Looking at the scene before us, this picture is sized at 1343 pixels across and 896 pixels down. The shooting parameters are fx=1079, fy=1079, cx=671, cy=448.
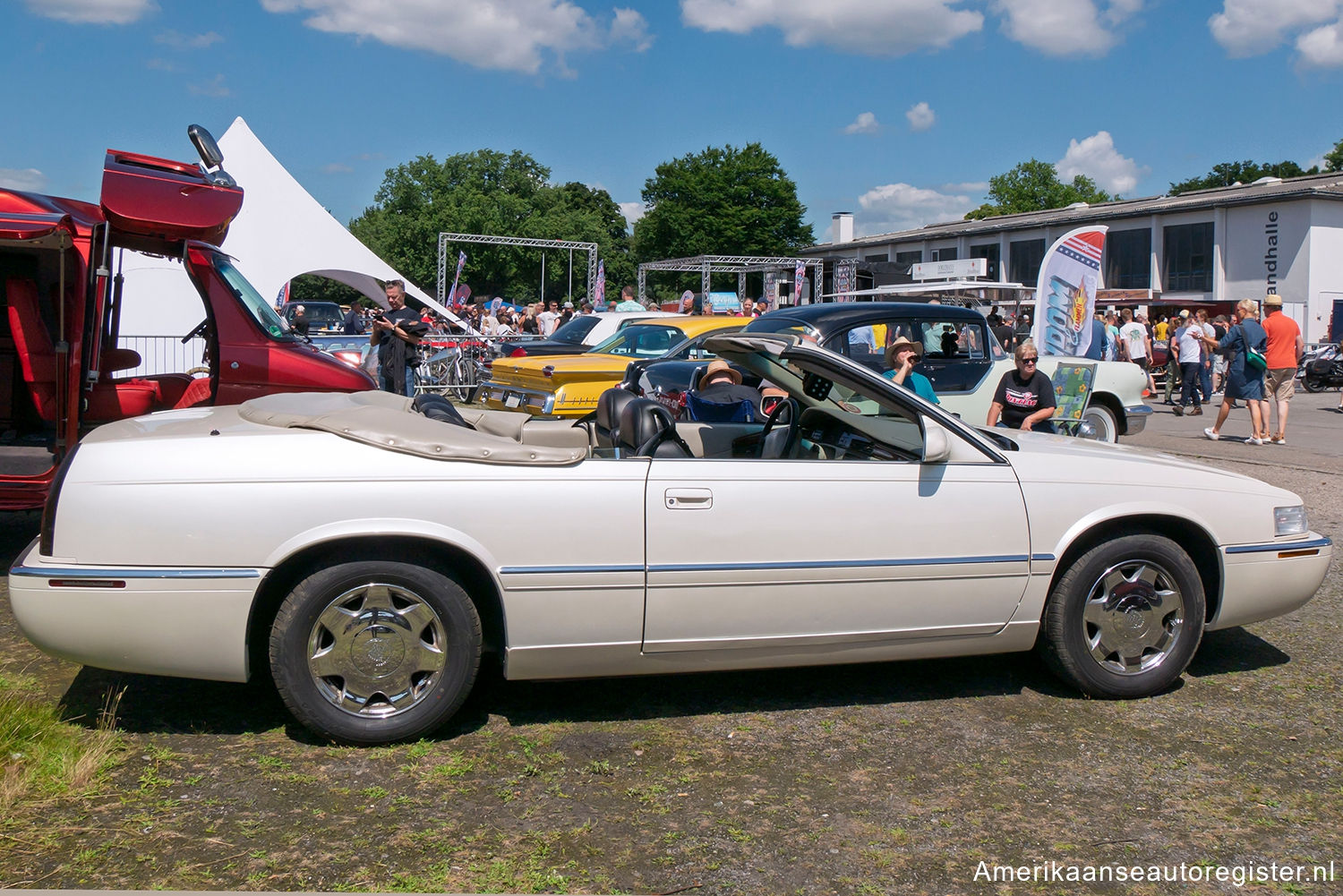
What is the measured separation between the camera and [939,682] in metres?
4.63

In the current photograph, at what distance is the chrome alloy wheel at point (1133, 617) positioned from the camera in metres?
4.26

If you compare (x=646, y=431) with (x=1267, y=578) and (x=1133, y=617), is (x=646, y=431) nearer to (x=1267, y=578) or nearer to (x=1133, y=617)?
(x=1133, y=617)

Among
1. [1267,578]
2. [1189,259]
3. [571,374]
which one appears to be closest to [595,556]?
[1267,578]

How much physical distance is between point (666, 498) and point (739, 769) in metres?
0.96

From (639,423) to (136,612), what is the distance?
6.67 ft

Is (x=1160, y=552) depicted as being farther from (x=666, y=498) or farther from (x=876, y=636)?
(x=666, y=498)

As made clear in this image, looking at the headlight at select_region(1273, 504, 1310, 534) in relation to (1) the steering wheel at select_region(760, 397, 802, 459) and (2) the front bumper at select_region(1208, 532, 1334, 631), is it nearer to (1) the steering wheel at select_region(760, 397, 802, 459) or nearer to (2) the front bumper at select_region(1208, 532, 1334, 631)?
(2) the front bumper at select_region(1208, 532, 1334, 631)

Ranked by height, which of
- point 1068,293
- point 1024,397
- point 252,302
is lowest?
point 1024,397

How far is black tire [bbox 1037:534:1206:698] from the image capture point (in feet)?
13.8

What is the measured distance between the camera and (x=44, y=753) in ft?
11.3

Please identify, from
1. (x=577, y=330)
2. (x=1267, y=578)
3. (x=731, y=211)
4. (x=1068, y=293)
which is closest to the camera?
(x=1267, y=578)

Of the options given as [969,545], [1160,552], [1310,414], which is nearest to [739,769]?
[969,545]

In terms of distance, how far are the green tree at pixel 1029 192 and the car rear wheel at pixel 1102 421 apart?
84.7m

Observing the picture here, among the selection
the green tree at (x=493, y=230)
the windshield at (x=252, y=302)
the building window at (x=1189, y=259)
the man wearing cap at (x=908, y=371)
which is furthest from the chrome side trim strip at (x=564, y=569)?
the green tree at (x=493, y=230)
